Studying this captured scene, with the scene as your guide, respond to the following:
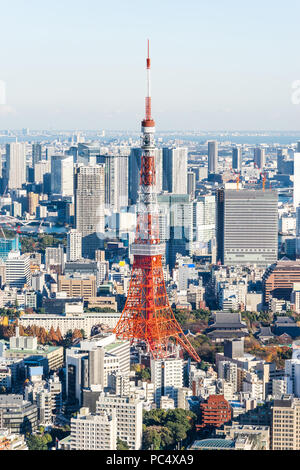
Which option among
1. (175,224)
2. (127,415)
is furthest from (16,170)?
(127,415)

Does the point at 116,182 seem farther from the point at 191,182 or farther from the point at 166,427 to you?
the point at 166,427

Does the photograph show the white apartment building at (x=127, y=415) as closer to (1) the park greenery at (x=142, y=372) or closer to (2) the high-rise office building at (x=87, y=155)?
(1) the park greenery at (x=142, y=372)

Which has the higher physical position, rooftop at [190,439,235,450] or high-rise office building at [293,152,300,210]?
high-rise office building at [293,152,300,210]

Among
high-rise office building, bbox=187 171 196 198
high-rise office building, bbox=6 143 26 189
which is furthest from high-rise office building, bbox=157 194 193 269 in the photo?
high-rise office building, bbox=6 143 26 189

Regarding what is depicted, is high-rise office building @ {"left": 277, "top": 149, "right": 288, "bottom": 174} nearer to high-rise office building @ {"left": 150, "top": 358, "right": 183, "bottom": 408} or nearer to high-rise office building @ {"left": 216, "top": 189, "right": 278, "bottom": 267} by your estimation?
high-rise office building @ {"left": 216, "top": 189, "right": 278, "bottom": 267}
